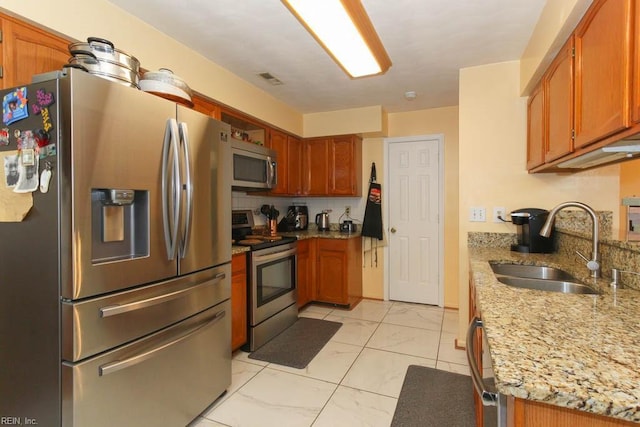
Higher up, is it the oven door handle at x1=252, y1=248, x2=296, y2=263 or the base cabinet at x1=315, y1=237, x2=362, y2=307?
the oven door handle at x1=252, y1=248, x2=296, y2=263

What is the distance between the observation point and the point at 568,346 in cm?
81

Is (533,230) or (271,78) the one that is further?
(271,78)

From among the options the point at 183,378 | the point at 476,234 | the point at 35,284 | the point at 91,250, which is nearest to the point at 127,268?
the point at 91,250

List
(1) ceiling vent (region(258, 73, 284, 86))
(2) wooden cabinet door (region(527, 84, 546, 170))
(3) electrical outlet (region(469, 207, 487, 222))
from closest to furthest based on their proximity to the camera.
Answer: (2) wooden cabinet door (region(527, 84, 546, 170)) < (3) electrical outlet (region(469, 207, 487, 222)) < (1) ceiling vent (region(258, 73, 284, 86))

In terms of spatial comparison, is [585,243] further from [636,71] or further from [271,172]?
[271,172]

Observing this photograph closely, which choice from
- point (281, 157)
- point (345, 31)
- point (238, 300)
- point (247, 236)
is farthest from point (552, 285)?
point (281, 157)

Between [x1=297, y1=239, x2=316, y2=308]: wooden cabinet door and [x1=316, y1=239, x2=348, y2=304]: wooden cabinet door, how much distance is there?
0.08 metres

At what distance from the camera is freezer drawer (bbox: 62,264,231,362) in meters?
1.22

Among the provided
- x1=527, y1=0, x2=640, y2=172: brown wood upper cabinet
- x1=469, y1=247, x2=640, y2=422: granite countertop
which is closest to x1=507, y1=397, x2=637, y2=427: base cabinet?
x1=469, y1=247, x2=640, y2=422: granite countertop

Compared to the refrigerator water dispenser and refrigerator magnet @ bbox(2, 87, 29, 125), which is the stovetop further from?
refrigerator magnet @ bbox(2, 87, 29, 125)

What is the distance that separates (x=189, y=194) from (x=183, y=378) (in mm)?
986

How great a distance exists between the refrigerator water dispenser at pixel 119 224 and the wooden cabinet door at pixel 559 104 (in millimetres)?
2132

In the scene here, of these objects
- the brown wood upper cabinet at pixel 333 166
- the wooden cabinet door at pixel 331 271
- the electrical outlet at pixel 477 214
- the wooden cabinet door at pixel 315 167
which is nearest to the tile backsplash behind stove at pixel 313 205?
the brown wood upper cabinet at pixel 333 166

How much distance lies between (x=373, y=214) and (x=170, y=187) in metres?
2.84
